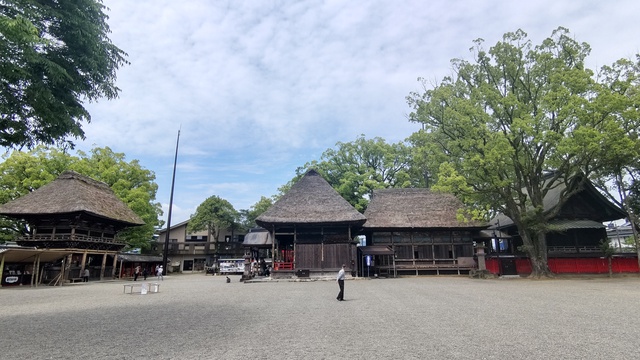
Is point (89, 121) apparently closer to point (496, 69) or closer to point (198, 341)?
point (198, 341)

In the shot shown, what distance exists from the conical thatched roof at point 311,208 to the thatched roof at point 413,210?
3254 mm

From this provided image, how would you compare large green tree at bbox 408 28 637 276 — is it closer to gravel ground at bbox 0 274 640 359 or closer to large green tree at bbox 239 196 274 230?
gravel ground at bbox 0 274 640 359

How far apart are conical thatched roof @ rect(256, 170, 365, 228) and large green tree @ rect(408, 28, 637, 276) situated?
6.82 meters

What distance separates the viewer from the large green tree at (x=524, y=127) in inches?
764

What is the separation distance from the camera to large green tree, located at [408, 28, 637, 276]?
63.7 ft

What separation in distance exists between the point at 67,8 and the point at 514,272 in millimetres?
26960

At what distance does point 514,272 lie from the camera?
23453 mm

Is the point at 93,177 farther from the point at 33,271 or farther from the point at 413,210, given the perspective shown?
the point at 413,210

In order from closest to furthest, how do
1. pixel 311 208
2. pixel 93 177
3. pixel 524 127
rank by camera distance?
pixel 524 127 < pixel 311 208 < pixel 93 177

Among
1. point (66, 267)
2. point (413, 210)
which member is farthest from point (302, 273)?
point (66, 267)

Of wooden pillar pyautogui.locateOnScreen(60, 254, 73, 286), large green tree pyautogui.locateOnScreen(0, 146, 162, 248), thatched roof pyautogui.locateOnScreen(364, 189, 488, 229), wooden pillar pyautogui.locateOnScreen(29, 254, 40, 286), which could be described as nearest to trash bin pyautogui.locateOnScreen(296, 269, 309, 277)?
thatched roof pyautogui.locateOnScreen(364, 189, 488, 229)

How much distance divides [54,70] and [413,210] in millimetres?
25273

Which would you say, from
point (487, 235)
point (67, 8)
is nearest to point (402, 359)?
point (67, 8)

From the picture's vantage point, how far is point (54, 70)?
324 inches
